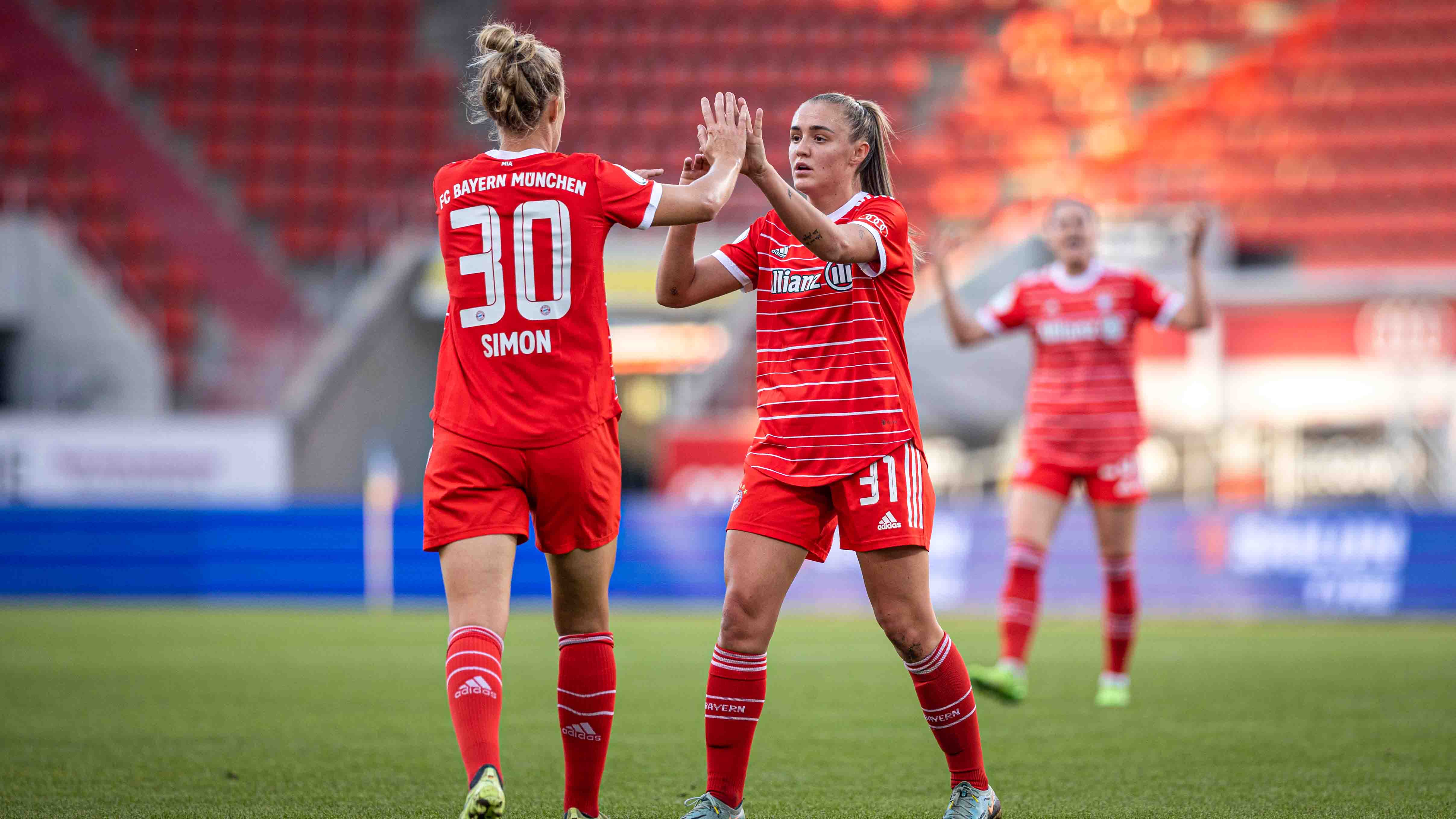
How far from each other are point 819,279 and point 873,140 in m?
0.45

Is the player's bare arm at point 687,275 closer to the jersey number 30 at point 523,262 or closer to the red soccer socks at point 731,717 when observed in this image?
the jersey number 30 at point 523,262

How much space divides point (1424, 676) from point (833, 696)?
2.98 metres

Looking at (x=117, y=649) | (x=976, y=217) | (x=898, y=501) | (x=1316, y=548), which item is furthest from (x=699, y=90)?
(x=898, y=501)

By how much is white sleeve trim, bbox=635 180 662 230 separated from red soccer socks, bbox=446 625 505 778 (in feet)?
3.14

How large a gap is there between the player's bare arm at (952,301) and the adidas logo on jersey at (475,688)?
10.8ft

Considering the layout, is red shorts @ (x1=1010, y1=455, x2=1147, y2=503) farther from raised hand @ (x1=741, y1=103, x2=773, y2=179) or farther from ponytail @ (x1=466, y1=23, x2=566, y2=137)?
ponytail @ (x1=466, y1=23, x2=566, y2=137)

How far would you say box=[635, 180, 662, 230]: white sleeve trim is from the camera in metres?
3.25

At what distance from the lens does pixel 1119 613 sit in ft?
20.5

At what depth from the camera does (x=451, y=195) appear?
10.8ft

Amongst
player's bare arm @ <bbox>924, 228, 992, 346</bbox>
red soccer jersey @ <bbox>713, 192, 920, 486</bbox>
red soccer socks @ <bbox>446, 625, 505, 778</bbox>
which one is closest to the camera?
red soccer socks @ <bbox>446, 625, 505, 778</bbox>

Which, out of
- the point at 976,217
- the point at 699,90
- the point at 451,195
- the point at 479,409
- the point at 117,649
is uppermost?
the point at 699,90

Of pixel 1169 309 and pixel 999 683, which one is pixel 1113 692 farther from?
pixel 1169 309

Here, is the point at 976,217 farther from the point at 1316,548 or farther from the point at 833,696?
the point at 833,696

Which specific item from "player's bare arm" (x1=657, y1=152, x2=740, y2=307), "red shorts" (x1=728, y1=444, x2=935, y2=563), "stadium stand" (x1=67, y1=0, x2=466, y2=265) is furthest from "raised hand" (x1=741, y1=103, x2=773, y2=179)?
"stadium stand" (x1=67, y1=0, x2=466, y2=265)
